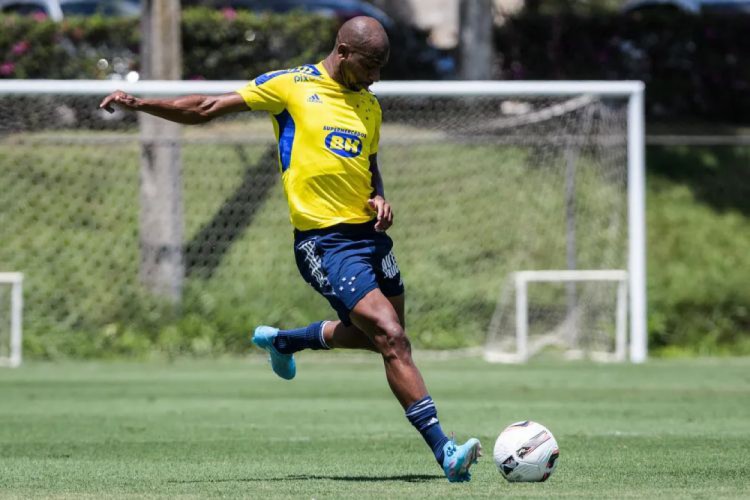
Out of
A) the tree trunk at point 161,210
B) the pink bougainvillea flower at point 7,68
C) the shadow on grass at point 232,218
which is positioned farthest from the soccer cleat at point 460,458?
the pink bougainvillea flower at point 7,68

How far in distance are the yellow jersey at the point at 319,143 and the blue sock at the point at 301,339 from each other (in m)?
0.88

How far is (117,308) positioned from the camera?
1750 cm

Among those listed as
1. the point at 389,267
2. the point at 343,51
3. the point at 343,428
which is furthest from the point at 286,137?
the point at 343,428

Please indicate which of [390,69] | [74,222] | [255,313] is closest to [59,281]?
[74,222]

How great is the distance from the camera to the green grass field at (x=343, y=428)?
667 centimetres

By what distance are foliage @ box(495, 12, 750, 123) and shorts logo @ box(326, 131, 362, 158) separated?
16.6 metres

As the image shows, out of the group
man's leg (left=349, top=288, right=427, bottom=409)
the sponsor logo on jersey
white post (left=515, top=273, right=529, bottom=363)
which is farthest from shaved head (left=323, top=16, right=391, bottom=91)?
white post (left=515, top=273, right=529, bottom=363)

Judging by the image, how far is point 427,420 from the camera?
6.78 meters

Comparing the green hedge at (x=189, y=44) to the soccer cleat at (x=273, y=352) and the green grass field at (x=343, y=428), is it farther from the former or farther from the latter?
the soccer cleat at (x=273, y=352)

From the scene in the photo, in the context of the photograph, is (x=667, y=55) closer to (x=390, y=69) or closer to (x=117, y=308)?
(x=390, y=69)

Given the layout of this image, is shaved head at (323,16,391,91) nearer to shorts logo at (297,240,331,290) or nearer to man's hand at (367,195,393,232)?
man's hand at (367,195,393,232)

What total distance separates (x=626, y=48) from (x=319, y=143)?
57.1ft

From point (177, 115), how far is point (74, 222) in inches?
445

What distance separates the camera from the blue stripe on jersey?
288 inches
